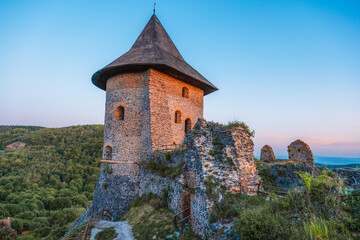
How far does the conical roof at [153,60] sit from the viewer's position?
40.4 ft

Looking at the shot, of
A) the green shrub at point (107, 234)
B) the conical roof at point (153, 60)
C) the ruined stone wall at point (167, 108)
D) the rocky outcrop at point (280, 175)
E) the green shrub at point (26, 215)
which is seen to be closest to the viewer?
the green shrub at point (107, 234)

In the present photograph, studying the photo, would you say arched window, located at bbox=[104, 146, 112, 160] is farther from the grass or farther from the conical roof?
the conical roof

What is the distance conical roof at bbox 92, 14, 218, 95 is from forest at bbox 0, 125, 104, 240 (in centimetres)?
2191

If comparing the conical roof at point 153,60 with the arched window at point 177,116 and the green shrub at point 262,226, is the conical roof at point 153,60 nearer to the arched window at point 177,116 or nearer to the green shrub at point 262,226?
the arched window at point 177,116

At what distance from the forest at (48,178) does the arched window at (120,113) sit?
64.6 ft

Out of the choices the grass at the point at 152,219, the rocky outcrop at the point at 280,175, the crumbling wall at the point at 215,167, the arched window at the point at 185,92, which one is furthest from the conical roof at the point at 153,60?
the rocky outcrop at the point at 280,175

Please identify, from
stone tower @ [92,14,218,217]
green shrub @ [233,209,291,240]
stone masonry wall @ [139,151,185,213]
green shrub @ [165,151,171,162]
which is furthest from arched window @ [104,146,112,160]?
green shrub @ [233,209,291,240]

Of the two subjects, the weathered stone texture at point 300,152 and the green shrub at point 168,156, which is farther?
the weathered stone texture at point 300,152

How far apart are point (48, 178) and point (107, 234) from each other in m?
48.4

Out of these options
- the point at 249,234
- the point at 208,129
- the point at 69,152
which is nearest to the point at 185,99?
the point at 208,129

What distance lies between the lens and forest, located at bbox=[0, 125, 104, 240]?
102 ft

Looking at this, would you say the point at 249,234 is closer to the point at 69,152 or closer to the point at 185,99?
the point at 185,99

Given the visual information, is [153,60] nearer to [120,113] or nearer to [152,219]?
[120,113]

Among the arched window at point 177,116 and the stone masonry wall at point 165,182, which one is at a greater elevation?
the arched window at point 177,116
